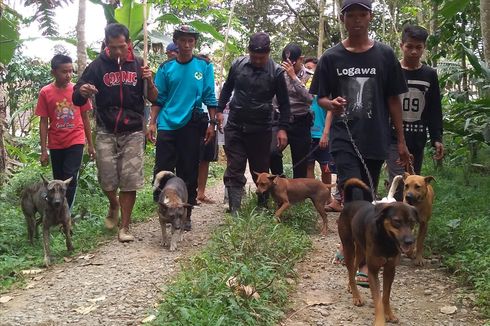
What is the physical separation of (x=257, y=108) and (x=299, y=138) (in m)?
1.18

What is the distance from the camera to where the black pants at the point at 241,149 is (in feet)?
21.8

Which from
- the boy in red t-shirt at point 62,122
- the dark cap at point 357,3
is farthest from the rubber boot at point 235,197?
the dark cap at point 357,3

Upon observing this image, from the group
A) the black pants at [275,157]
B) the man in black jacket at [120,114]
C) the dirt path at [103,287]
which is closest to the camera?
the dirt path at [103,287]

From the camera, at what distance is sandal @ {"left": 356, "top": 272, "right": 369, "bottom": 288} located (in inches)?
183

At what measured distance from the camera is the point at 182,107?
254 inches

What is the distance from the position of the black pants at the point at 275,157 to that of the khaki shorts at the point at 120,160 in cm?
196

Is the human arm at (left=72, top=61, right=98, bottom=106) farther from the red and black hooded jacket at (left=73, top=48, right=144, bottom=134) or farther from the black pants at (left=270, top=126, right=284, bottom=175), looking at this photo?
the black pants at (left=270, top=126, right=284, bottom=175)

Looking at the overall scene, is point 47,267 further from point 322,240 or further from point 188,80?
point 322,240

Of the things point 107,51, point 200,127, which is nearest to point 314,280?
point 200,127

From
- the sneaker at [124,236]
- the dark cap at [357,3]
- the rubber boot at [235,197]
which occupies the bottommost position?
the sneaker at [124,236]

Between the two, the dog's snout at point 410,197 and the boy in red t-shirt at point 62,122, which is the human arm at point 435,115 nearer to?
the dog's snout at point 410,197

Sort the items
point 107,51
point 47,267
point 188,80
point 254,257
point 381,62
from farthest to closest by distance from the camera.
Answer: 1. point 188,80
2. point 107,51
3. point 47,267
4. point 254,257
5. point 381,62

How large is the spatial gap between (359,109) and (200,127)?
8.28ft

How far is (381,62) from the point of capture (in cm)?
452
